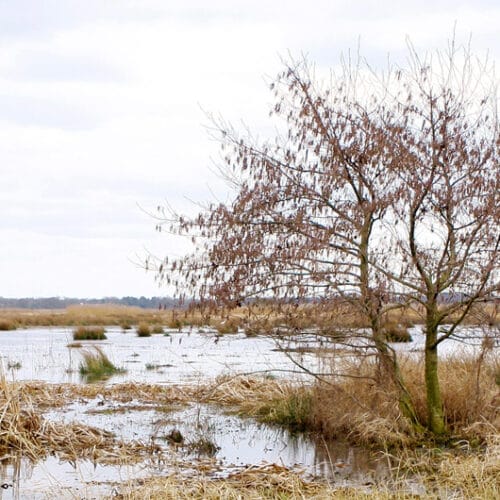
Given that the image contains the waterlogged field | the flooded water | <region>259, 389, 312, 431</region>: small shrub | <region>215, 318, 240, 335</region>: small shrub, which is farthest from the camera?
<region>259, 389, 312, 431</region>: small shrub

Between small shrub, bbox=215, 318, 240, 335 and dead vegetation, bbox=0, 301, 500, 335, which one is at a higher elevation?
dead vegetation, bbox=0, 301, 500, 335

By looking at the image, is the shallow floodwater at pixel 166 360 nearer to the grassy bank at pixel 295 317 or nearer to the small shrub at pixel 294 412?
the grassy bank at pixel 295 317

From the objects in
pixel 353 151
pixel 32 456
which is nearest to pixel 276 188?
pixel 353 151

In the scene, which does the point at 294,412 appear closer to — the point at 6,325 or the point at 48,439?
the point at 48,439

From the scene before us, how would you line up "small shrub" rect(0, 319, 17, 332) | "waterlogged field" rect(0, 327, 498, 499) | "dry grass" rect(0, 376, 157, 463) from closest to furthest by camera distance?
"waterlogged field" rect(0, 327, 498, 499)
"dry grass" rect(0, 376, 157, 463)
"small shrub" rect(0, 319, 17, 332)

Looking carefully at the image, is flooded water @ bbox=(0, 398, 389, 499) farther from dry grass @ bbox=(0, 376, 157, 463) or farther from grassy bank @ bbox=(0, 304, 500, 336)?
grassy bank @ bbox=(0, 304, 500, 336)

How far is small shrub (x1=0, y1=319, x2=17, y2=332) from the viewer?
4725cm

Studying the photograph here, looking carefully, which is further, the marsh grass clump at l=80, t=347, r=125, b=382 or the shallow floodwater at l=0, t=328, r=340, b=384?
the marsh grass clump at l=80, t=347, r=125, b=382

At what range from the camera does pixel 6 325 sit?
1874 inches

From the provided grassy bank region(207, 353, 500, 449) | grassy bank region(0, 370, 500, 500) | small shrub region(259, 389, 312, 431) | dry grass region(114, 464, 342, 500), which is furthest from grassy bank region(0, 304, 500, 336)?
dry grass region(114, 464, 342, 500)

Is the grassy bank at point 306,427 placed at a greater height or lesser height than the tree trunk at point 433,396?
lesser

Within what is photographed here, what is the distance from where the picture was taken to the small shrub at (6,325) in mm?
47250

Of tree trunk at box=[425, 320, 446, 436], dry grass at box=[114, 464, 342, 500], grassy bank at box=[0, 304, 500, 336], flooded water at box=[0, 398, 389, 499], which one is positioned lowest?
flooded water at box=[0, 398, 389, 499]

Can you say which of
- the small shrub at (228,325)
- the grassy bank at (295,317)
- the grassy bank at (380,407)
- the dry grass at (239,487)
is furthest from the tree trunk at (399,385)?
the dry grass at (239,487)
